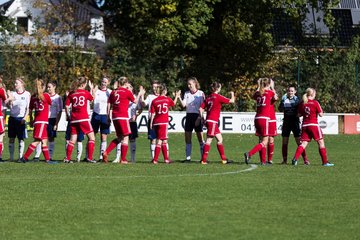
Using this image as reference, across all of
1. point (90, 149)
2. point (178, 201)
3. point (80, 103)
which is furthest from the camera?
point (90, 149)

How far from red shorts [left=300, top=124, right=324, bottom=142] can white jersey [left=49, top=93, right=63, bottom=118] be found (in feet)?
18.6

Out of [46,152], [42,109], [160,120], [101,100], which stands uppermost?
[101,100]

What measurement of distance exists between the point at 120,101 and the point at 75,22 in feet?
126

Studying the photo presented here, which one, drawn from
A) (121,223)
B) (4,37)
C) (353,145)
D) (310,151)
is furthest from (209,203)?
(4,37)

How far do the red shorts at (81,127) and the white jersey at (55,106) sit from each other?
1.54 m

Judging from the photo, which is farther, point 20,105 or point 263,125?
point 20,105

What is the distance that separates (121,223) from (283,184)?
5.76 meters

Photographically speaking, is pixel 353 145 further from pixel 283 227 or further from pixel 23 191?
pixel 283 227

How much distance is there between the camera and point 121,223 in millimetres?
12555

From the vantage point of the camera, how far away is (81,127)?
76.5 feet

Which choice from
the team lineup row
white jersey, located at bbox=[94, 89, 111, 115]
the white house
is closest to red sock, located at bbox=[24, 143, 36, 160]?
the team lineup row

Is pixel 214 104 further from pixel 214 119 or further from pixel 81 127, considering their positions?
pixel 81 127

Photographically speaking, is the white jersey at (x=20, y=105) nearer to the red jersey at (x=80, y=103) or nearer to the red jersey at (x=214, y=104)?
the red jersey at (x=80, y=103)

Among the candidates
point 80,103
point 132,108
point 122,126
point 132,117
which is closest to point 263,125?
point 122,126
